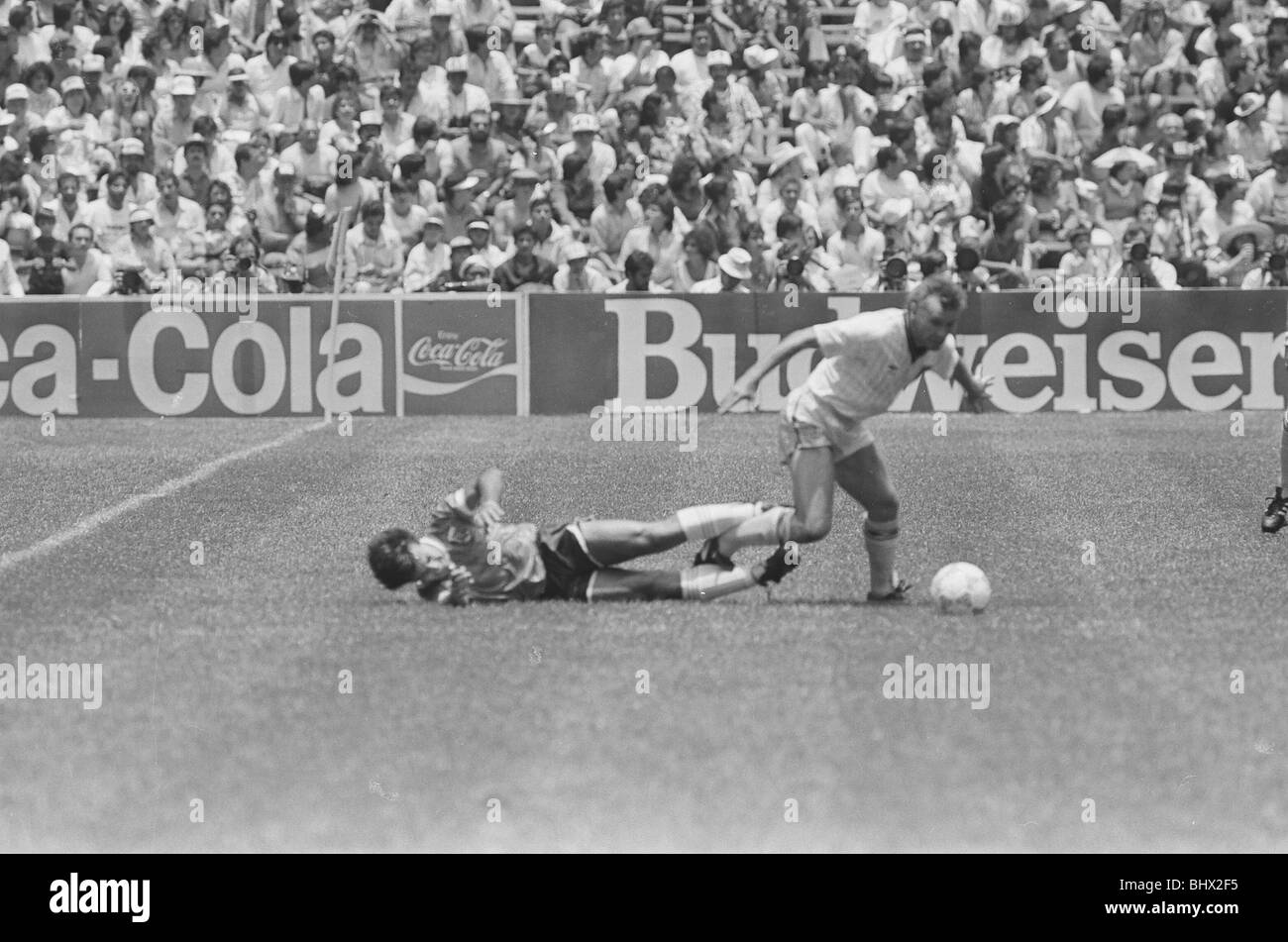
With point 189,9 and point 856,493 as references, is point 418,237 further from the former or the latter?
point 856,493

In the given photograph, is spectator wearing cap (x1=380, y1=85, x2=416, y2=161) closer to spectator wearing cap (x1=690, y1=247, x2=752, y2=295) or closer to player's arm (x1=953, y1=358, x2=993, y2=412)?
spectator wearing cap (x1=690, y1=247, x2=752, y2=295)

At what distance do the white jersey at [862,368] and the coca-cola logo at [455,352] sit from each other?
522 inches

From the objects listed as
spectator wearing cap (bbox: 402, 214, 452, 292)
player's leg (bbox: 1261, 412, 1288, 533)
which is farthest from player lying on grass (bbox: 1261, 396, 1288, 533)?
spectator wearing cap (bbox: 402, 214, 452, 292)

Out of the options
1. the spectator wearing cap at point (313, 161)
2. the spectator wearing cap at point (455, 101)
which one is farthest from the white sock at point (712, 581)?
the spectator wearing cap at point (455, 101)

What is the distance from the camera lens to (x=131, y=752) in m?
8.80

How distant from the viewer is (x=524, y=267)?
82.1 feet

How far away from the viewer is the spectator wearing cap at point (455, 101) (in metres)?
27.9

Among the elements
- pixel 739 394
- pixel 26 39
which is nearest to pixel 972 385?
pixel 739 394

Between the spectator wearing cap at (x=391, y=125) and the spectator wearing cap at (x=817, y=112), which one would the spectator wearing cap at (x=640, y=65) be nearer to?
the spectator wearing cap at (x=817, y=112)

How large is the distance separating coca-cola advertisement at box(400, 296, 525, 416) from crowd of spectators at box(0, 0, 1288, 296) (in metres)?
0.46

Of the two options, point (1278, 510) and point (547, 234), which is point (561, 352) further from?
point (1278, 510)

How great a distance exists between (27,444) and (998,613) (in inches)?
495

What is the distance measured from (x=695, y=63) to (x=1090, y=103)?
498 cm
